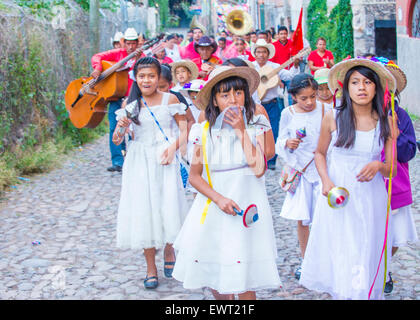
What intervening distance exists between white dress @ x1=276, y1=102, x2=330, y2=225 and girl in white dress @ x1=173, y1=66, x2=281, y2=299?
3.79 ft

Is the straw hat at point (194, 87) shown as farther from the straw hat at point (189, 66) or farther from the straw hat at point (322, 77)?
the straw hat at point (322, 77)

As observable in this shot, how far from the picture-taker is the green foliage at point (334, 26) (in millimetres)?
15805

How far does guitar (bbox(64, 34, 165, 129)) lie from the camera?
8.41 metres

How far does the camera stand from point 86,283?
15.0ft

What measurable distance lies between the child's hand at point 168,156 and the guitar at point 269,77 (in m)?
4.19

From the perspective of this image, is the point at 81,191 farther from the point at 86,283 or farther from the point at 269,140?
the point at 269,140

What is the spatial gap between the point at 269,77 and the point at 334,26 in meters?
10.8

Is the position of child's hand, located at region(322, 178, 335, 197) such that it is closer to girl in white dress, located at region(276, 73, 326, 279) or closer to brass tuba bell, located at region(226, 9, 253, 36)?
girl in white dress, located at region(276, 73, 326, 279)

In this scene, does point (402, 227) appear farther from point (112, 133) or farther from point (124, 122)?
point (112, 133)

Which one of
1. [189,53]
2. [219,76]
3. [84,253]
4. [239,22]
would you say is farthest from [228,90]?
[239,22]

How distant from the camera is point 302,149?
4668 millimetres

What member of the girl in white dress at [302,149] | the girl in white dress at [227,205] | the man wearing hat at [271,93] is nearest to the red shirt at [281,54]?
the man wearing hat at [271,93]

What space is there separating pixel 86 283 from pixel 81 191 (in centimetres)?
334
